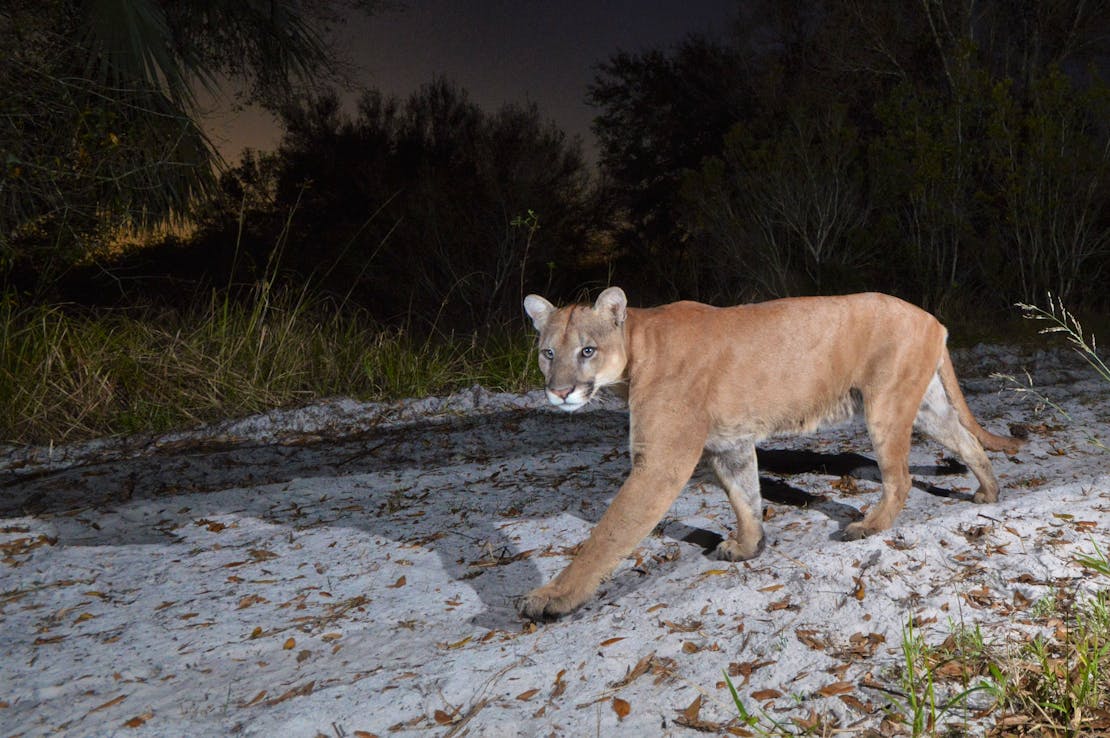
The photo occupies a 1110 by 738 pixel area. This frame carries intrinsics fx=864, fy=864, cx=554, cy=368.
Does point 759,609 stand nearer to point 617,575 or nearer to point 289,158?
point 617,575

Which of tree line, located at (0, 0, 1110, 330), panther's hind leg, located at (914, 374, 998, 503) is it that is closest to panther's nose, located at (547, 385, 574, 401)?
panther's hind leg, located at (914, 374, 998, 503)

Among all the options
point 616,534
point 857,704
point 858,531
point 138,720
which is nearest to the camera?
point 857,704

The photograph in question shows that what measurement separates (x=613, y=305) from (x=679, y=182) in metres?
16.4

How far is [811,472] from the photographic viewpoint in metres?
5.01

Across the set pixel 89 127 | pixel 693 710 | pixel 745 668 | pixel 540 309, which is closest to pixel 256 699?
pixel 693 710

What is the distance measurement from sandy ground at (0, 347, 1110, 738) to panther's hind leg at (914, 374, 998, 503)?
0.12 meters

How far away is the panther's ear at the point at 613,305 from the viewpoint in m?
3.64

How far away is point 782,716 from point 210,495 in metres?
3.99

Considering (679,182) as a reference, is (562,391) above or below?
below

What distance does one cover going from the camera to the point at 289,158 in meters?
20.1

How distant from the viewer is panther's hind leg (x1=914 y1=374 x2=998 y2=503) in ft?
13.5

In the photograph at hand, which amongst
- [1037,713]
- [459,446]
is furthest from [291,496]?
[1037,713]

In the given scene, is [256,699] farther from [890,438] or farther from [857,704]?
[890,438]

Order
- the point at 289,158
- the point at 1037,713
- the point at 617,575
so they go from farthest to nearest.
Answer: the point at 289,158
the point at 617,575
the point at 1037,713
